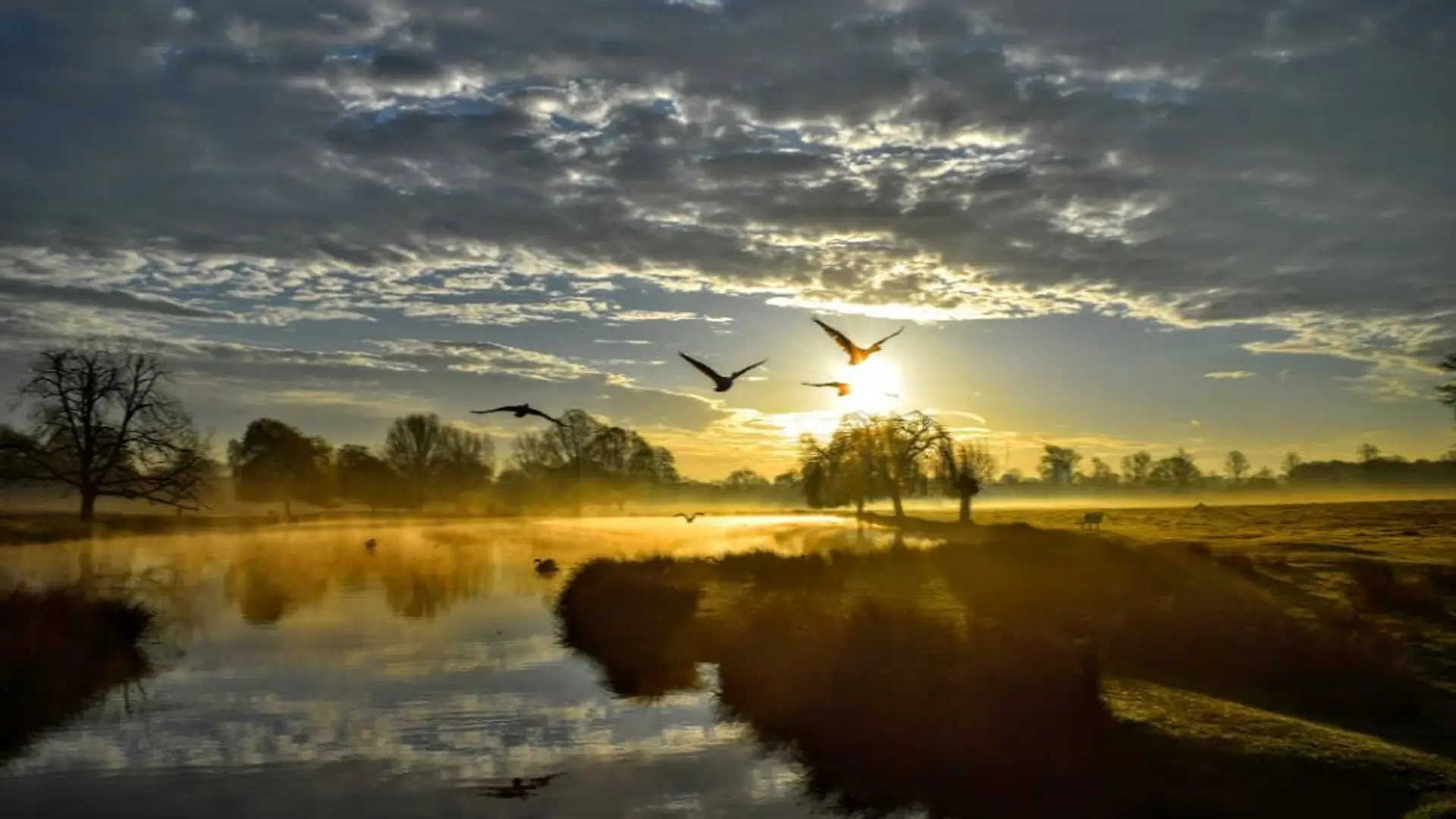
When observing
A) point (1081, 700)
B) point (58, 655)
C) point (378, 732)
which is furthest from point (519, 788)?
point (58, 655)

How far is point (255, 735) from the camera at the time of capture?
22141mm

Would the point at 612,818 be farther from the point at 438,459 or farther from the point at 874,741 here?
the point at 438,459

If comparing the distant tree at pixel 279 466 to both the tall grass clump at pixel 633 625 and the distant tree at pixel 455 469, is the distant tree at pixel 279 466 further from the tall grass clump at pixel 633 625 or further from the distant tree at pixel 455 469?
the tall grass clump at pixel 633 625

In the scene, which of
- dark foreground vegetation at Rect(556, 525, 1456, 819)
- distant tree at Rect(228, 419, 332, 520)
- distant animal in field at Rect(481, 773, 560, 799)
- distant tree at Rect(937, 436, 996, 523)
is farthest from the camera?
distant tree at Rect(228, 419, 332, 520)

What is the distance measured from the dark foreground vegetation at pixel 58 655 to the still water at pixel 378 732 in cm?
78

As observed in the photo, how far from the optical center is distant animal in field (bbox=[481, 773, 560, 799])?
1769cm

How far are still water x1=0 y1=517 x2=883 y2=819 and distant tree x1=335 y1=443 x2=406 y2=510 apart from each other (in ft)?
353

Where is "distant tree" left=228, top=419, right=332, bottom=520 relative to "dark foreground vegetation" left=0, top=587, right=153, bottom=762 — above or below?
above

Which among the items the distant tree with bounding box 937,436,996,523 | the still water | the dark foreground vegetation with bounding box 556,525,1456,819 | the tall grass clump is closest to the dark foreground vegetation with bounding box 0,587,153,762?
the still water

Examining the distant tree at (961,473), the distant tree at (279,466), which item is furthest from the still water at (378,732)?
the distant tree at (279,466)

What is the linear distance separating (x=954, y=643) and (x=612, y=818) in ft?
29.4

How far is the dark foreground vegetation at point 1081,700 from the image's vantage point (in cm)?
1540

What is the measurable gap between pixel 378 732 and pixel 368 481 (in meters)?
138

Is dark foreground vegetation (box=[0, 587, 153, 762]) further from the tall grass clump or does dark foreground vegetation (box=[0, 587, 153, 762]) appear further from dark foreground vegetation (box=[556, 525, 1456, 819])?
dark foreground vegetation (box=[556, 525, 1456, 819])
